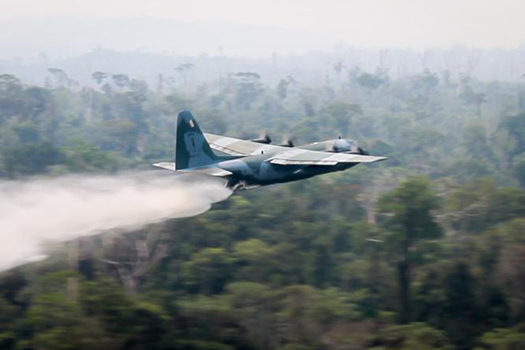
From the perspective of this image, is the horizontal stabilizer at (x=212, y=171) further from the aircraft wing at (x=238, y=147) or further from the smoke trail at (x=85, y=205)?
the aircraft wing at (x=238, y=147)

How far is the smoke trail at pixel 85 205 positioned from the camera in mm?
40000

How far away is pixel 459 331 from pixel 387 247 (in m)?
8.35

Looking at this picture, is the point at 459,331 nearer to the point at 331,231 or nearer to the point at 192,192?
the point at 331,231

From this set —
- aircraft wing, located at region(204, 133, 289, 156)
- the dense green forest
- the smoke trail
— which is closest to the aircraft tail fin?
the smoke trail

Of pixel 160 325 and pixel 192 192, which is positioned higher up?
pixel 192 192

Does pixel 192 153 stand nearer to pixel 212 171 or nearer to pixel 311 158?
pixel 212 171

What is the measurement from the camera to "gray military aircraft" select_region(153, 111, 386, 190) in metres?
41.8

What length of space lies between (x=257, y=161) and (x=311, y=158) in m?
2.83

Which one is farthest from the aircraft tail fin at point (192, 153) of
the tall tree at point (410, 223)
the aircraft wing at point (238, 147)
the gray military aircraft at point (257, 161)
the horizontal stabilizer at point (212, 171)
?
the tall tree at point (410, 223)

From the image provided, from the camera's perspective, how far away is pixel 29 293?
49.9m

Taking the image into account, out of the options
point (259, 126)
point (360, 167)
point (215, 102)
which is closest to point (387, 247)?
point (360, 167)

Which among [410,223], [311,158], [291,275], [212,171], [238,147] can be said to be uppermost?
[311,158]

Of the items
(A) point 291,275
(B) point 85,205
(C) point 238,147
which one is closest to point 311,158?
(C) point 238,147

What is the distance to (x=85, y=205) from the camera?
42500 millimetres
